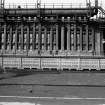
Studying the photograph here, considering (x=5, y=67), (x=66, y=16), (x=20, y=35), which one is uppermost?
(x=66, y=16)

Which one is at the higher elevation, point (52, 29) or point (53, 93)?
point (52, 29)

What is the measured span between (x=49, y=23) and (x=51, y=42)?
13.4 feet

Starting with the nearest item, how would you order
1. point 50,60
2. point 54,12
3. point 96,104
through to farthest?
point 96,104
point 50,60
point 54,12

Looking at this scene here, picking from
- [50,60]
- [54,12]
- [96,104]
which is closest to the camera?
[96,104]

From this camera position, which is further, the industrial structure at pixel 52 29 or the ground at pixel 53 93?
the industrial structure at pixel 52 29

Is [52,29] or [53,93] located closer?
[53,93]

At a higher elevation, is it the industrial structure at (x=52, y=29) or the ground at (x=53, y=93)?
the industrial structure at (x=52, y=29)

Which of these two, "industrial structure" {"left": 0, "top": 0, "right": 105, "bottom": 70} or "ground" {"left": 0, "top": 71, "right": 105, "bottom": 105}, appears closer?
"ground" {"left": 0, "top": 71, "right": 105, "bottom": 105}

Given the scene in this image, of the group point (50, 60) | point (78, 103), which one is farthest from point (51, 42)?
point (78, 103)

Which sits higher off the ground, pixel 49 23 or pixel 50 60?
pixel 49 23

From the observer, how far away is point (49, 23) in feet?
139

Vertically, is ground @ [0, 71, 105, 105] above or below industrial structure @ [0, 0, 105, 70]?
below

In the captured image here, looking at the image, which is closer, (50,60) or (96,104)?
(96,104)

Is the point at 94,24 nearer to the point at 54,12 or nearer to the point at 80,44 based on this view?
the point at 80,44
